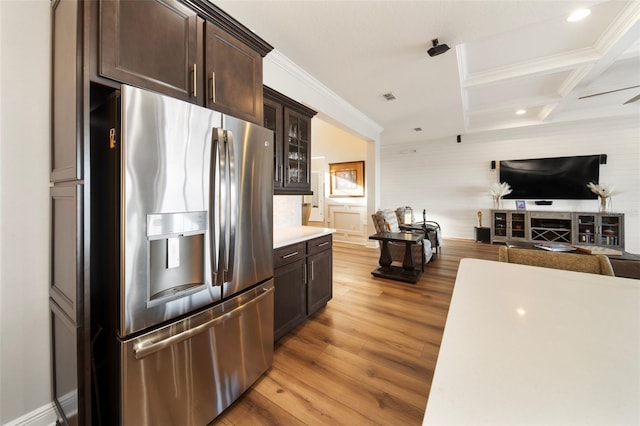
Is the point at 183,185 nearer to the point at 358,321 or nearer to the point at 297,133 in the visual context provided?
the point at 297,133

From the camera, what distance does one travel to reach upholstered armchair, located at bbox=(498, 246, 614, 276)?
59.2 inches

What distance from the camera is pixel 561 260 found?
1.62m

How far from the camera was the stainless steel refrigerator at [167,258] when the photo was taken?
108 centimetres

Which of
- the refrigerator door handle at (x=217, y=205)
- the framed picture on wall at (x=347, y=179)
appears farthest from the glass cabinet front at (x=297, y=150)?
the framed picture on wall at (x=347, y=179)

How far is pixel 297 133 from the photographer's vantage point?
2773 millimetres

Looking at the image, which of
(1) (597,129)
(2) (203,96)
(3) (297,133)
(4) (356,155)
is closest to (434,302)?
(3) (297,133)

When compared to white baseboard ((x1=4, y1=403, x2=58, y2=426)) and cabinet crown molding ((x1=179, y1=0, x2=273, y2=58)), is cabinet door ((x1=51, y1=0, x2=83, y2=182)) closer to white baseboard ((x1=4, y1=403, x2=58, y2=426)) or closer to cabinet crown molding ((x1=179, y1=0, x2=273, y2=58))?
cabinet crown molding ((x1=179, y1=0, x2=273, y2=58))

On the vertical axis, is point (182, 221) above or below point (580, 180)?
below

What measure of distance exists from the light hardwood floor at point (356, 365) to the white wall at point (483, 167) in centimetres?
441

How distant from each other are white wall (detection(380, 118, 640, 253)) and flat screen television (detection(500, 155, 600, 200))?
19 centimetres

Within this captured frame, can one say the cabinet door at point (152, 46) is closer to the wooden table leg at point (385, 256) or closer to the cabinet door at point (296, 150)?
the cabinet door at point (296, 150)

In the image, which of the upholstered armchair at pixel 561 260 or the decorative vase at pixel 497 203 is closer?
the upholstered armchair at pixel 561 260

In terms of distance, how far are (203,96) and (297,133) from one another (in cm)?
139

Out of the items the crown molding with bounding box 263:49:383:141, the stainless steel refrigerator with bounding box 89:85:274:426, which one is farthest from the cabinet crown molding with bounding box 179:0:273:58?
the crown molding with bounding box 263:49:383:141
